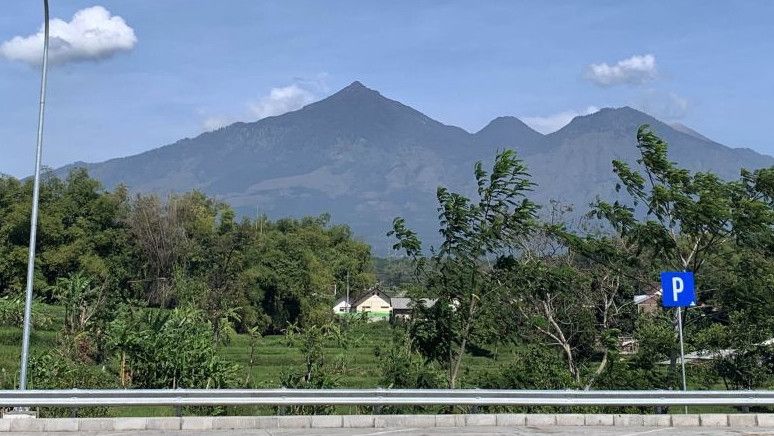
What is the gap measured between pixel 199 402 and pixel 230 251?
238 feet

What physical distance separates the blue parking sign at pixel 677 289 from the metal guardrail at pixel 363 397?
1835 millimetres

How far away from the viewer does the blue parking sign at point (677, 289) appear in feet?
56.3

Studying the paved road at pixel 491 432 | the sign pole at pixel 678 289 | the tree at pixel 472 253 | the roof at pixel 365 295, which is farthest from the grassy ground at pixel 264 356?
the roof at pixel 365 295

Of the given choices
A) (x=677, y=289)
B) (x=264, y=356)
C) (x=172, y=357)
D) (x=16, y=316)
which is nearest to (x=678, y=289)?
(x=677, y=289)

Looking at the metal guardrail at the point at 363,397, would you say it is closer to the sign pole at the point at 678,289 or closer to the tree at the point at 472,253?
the sign pole at the point at 678,289

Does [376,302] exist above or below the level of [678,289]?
above

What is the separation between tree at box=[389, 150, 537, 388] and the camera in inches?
788

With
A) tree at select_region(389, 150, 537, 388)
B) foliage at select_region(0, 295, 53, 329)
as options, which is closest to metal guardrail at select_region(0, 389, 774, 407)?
tree at select_region(389, 150, 537, 388)

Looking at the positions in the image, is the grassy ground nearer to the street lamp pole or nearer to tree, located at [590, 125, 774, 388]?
tree, located at [590, 125, 774, 388]

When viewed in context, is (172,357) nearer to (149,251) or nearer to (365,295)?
(149,251)

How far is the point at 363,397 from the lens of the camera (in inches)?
614

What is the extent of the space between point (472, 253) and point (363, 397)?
5832 millimetres

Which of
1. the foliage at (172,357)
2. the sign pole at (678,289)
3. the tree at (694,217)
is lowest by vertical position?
the foliage at (172,357)

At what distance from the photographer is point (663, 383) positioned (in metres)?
20.5
